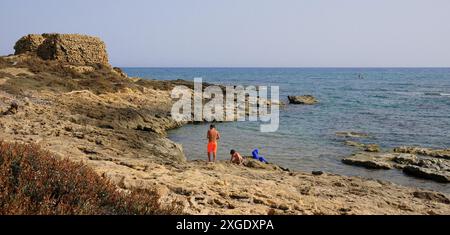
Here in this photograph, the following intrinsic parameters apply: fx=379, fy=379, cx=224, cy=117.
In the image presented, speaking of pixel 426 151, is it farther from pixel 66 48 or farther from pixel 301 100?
pixel 66 48

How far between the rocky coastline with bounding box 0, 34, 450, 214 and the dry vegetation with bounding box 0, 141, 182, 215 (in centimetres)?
200

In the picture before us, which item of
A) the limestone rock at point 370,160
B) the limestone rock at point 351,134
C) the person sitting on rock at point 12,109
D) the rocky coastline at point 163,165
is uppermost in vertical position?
the person sitting on rock at point 12,109

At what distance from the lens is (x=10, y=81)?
26172mm

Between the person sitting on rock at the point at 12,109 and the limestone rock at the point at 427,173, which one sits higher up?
the person sitting on rock at the point at 12,109

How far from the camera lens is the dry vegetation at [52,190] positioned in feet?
13.5

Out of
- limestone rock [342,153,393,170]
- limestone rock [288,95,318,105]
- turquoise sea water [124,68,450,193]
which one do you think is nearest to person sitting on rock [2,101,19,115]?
turquoise sea water [124,68,450,193]

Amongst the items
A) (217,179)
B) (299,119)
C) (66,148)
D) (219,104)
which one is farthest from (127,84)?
(217,179)

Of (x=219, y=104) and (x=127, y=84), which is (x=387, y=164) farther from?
(x=127, y=84)

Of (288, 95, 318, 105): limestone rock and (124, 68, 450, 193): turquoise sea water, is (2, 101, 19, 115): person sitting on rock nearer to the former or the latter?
(124, 68, 450, 193): turquoise sea water

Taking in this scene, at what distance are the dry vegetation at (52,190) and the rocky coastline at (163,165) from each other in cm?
200

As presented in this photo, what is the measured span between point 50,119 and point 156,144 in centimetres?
489

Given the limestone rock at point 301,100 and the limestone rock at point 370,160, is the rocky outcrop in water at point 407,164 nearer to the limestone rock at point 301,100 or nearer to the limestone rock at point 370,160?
the limestone rock at point 370,160

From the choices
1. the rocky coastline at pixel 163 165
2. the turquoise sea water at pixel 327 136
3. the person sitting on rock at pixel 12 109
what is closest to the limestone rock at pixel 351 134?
the rocky coastline at pixel 163 165

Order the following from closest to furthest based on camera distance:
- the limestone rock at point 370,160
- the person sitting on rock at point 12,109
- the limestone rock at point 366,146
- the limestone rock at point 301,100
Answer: the person sitting on rock at point 12,109, the limestone rock at point 370,160, the limestone rock at point 366,146, the limestone rock at point 301,100
